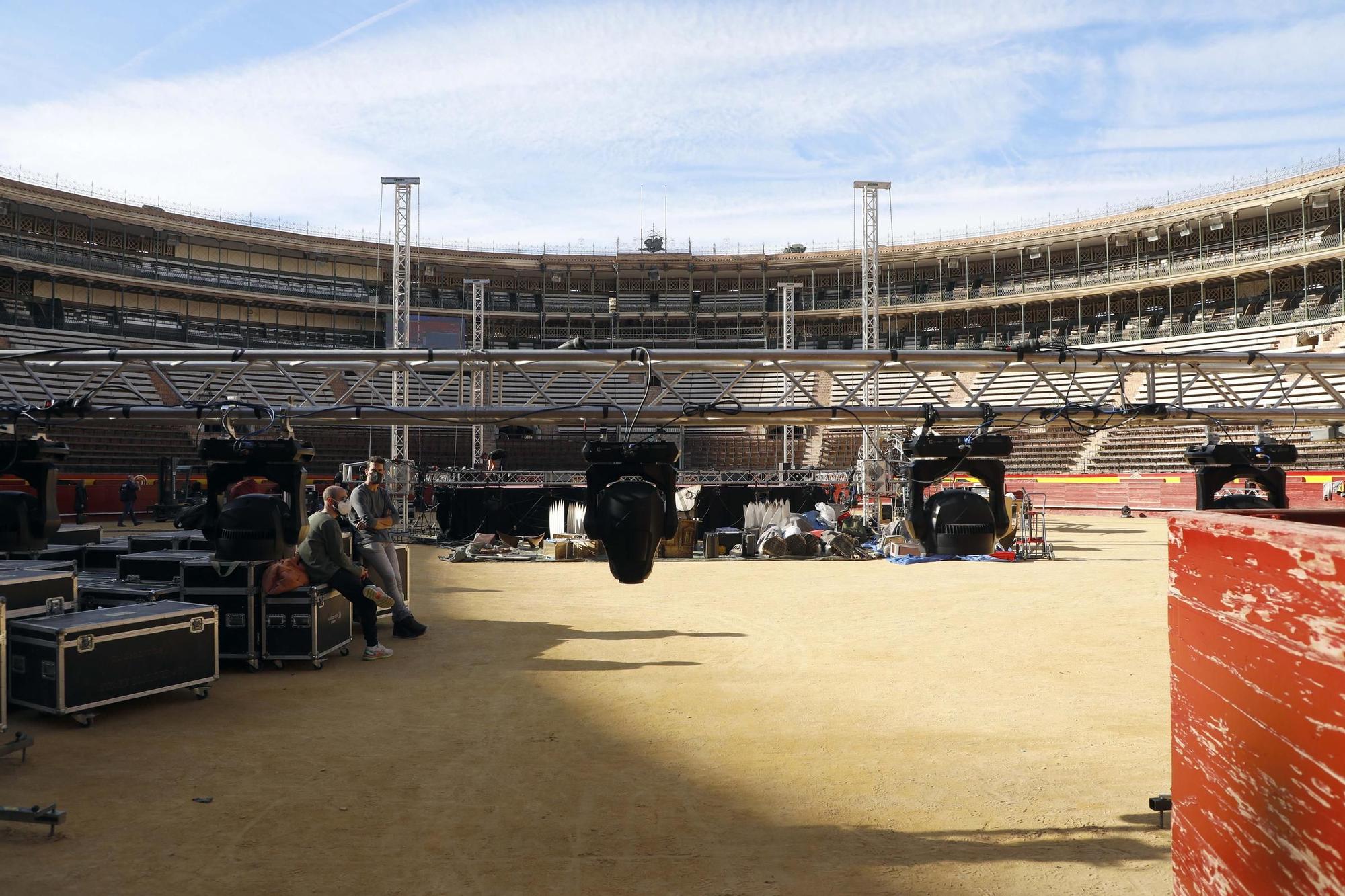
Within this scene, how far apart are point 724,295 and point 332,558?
1578 inches

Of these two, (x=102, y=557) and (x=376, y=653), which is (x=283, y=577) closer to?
(x=376, y=653)

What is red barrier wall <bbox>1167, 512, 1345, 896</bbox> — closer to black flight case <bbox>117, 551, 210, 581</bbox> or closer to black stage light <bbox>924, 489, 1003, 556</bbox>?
black stage light <bbox>924, 489, 1003, 556</bbox>

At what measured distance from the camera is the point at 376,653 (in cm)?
920

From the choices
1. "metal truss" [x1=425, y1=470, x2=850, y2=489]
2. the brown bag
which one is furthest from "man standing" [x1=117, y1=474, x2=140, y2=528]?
the brown bag

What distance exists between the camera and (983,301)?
1658 inches

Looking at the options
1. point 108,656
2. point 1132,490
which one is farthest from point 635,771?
point 1132,490

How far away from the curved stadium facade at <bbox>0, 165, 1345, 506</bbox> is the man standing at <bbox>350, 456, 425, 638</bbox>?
2142cm

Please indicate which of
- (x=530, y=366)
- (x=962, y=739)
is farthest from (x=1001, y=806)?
(x=530, y=366)

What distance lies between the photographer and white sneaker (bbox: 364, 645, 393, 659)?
9.20 metres

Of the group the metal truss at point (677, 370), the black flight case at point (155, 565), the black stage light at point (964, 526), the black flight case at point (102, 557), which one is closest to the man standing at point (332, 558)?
the metal truss at point (677, 370)

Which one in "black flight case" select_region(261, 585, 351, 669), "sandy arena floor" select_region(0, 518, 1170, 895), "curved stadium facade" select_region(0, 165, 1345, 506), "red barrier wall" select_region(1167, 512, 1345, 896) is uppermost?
"curved stadium facade" select_region(0, 165, 1345, 506)

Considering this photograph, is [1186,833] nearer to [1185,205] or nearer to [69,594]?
[69,594]

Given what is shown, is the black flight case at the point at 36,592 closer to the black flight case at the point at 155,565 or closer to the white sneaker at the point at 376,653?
the black flight case at the point at 155,565

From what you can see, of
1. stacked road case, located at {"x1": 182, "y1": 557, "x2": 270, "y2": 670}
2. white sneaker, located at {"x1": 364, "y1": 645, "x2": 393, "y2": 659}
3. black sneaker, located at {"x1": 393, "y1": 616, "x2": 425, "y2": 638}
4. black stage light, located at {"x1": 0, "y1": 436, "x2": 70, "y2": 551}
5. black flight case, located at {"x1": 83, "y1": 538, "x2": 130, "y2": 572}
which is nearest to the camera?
stacked road case, located at {"x1": 182, "y1": 557, "x2": 270, "y2": 670}
